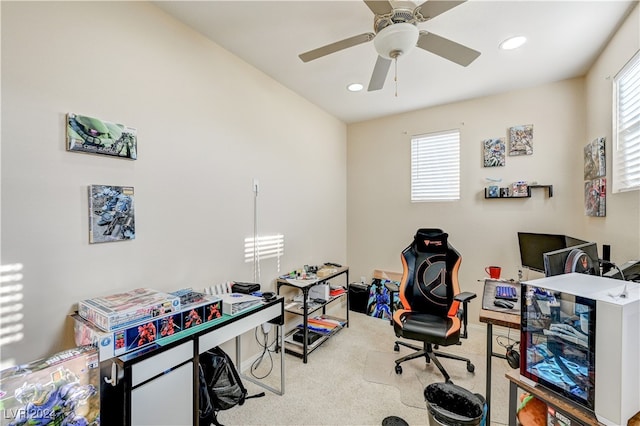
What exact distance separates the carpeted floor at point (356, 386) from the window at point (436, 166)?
1.78 meters

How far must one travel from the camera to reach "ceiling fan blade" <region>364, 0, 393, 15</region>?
57.9 inches

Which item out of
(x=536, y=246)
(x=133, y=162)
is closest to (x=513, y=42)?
(x=536, y=246)

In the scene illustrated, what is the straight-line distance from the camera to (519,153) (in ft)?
10.4

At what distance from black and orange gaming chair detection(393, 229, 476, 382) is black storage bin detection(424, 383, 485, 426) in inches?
28.4

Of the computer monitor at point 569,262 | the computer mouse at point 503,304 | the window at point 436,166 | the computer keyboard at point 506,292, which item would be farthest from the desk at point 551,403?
the window at point 436,166

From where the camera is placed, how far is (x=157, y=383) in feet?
4.64

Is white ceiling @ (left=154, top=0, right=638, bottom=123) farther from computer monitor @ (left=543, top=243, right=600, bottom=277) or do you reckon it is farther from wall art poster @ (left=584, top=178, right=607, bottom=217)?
computer monitor @ (left=543, top=243, right=600, bottom=277)

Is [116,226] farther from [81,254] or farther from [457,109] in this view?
[457,109]

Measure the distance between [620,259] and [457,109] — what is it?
2218mm

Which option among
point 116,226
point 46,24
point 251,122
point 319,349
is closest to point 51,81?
point 46,24

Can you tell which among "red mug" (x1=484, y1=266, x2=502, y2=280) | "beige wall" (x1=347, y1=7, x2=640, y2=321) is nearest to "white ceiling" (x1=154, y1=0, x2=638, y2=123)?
"beige wall" (x1=347, y1=7, x2=640, y2=321)

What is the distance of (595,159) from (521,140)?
2.58 feet

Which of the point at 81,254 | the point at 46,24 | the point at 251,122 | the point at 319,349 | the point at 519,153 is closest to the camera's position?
the point at 46,24

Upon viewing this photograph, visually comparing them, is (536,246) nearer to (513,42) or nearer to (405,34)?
(513,42)
